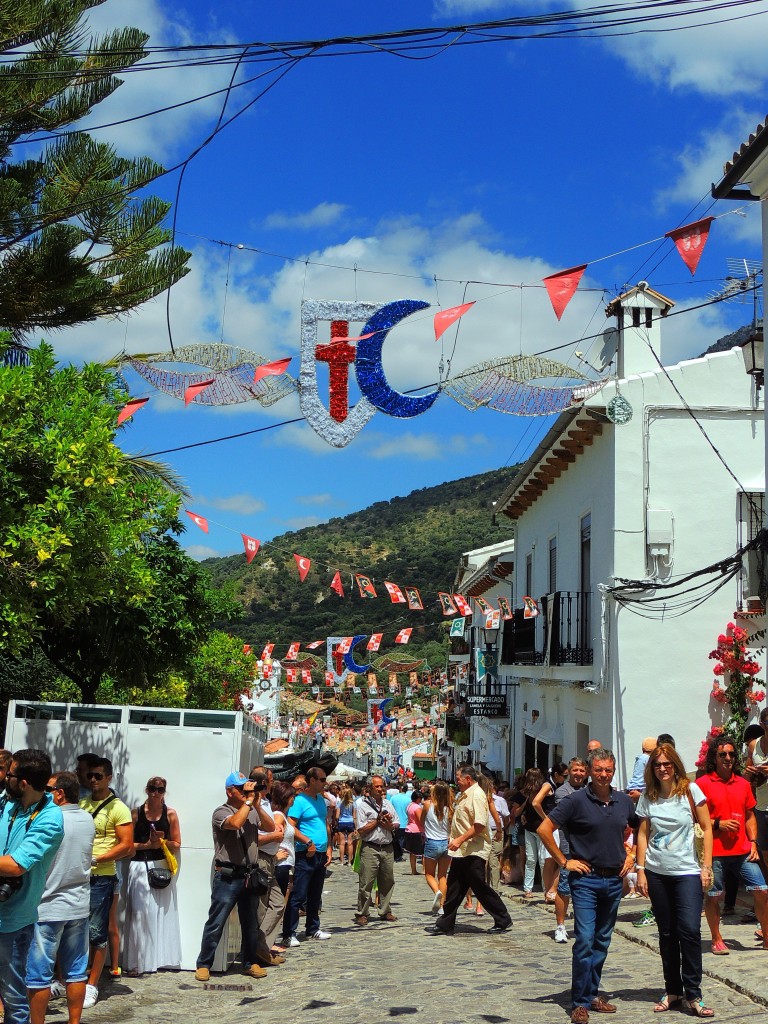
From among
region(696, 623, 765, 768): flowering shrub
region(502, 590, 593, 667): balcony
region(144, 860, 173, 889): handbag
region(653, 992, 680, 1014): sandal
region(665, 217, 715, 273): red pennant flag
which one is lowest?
region(653, 992, 680, 1014): sandal

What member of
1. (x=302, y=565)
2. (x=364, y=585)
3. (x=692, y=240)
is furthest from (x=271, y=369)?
(x=364, y=585)

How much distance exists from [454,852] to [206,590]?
6532mm

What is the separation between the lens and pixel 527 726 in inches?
976

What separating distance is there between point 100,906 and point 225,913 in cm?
120

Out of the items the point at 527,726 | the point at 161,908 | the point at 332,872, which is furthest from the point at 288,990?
the point at 527,726

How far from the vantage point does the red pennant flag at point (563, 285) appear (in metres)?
10.8

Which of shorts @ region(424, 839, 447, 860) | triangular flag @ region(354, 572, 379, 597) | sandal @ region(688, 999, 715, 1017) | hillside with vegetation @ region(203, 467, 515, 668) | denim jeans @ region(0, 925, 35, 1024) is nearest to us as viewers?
denim jeans @ region(0, 925, 35, 1024)

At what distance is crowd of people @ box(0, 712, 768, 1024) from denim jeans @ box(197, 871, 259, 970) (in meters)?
0.01

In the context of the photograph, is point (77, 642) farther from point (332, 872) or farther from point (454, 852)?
point (332, 872)

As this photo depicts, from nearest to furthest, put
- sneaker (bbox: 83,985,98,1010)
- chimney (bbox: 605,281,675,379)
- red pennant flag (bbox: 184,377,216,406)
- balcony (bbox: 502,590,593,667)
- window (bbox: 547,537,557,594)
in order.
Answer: sneaker (bbox: 83,985,98,1010) < red pennant flag (bbox: 184,377,216,406) < balcony (bbox: 502,590,593,667) < chimney (bbox: 605,281,675,379) < window (bbox: 547,537,557,594)

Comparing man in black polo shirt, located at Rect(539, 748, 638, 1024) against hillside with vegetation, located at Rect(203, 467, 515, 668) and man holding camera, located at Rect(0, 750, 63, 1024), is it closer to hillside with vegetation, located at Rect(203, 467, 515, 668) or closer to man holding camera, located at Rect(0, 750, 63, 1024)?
man holding camera, located at Rect(0, 750, 63, 1024)

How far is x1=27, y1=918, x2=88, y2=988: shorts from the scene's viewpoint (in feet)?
19.8

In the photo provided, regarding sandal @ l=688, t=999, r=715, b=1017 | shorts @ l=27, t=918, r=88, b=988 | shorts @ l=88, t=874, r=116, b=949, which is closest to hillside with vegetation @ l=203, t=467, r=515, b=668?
shorts @ l=88, t=874, r=116, b=949

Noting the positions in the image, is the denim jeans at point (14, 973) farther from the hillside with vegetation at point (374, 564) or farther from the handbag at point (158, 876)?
the hillside with vegetation at point (374, 564)
